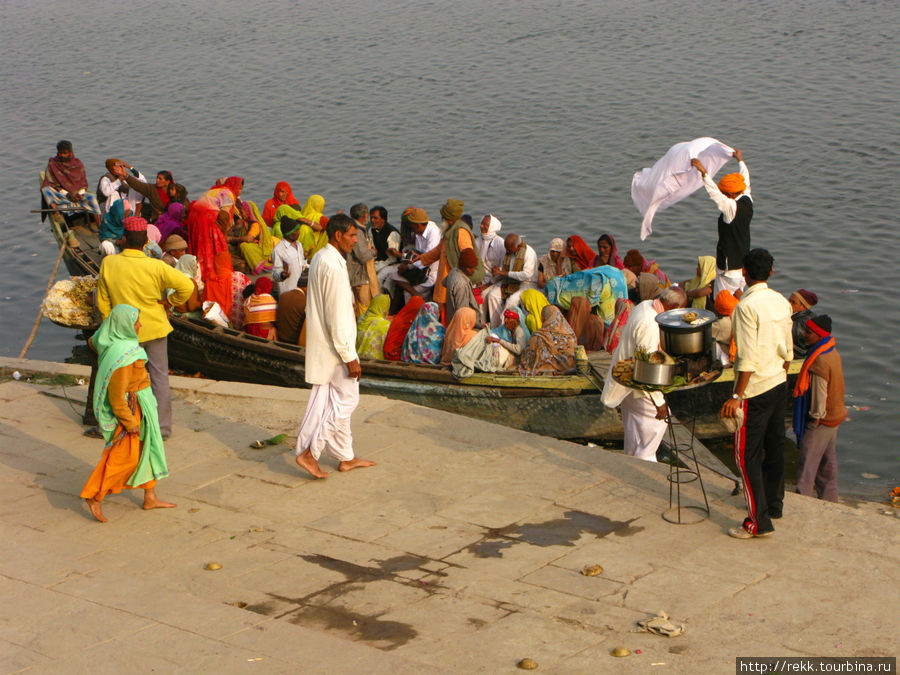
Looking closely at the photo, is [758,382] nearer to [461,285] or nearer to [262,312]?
[461,285]

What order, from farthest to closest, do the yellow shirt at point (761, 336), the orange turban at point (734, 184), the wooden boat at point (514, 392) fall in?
the orange turban at point (734, 184) < the wooden boat at point (514, 392) < the yellow shirt at point (761, 336)

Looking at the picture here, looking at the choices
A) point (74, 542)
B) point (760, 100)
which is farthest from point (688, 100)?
point (74, 542)

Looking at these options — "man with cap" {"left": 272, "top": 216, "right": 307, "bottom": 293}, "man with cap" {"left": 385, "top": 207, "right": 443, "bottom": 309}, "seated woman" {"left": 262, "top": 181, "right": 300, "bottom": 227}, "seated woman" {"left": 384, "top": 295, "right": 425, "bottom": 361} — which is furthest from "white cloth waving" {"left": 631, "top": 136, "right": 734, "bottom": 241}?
"seated woman" {"left": 262, "top": 181, "right": 300, "bottom": 227}

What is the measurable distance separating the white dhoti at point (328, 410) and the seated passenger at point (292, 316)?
141 inches

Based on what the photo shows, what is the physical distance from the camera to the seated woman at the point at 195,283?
37.2 feet

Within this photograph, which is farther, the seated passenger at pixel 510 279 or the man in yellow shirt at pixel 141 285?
the seated passenger at pixel 510 279

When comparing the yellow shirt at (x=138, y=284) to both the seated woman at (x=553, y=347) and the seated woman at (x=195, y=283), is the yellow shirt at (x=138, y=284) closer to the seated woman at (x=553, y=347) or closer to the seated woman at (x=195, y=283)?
the seated woman at (x=553, y=347)

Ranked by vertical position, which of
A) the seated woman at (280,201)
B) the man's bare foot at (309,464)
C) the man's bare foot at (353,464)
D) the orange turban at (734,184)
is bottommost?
the man's bare foot at (353,464)

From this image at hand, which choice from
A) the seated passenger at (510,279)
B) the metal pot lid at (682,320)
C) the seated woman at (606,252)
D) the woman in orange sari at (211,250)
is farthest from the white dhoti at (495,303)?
the metal pot lid at (682,320)

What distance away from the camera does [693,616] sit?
515 cm

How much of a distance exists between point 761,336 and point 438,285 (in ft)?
16.7

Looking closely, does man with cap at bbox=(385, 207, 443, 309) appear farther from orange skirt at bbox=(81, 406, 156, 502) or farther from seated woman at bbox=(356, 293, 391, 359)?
orange skirt at bbox=(81, 406, 156, 502)

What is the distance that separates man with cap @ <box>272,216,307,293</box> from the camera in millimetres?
11531

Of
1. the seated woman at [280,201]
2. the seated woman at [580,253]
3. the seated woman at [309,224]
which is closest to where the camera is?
the seated woman at [580,253]
